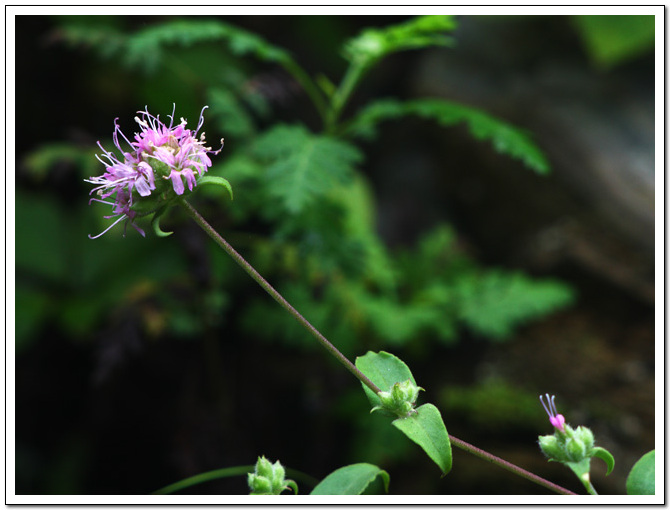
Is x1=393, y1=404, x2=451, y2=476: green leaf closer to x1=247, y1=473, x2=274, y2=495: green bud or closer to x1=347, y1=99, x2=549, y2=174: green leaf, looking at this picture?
x1=247, y1=473, x2=274, y2=495: green bud

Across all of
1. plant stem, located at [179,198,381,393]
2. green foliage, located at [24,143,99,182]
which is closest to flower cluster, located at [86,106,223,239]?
plant stem, located at [179,198,381,393]

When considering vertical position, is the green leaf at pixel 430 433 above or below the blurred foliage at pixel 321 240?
below

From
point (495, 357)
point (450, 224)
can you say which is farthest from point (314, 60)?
point (495, 357)

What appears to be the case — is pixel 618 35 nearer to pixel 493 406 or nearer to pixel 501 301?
pixel 501 301

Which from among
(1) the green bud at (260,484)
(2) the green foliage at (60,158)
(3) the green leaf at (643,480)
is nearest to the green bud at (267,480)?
(1) the green bud at (260,484)

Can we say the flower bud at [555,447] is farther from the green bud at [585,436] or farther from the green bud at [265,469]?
the green bud at [265,469]

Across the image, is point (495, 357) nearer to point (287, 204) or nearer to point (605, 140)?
point (605, 140)

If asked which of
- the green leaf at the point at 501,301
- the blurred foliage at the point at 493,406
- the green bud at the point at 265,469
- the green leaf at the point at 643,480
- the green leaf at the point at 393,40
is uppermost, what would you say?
the green leaf at the point at 393,40
